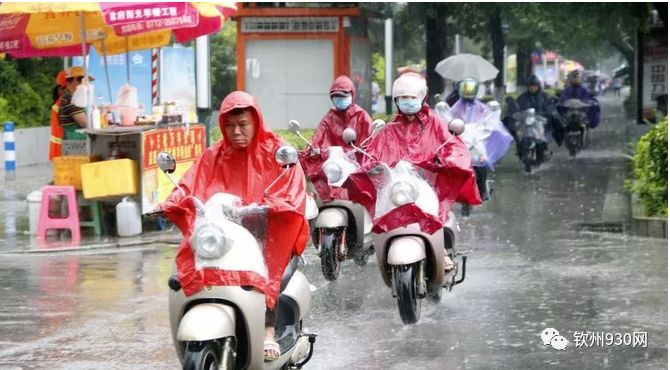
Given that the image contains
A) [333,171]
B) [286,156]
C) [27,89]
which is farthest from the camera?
[27,89]

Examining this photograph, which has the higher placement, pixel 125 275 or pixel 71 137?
pixel 71 137

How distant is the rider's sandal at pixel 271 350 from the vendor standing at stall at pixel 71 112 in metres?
9.19

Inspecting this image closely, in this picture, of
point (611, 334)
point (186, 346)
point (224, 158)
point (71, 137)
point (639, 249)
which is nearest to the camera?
point (186, 346)

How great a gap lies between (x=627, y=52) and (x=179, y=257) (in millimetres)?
49561

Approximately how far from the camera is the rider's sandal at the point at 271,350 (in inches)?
261

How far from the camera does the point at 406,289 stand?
29.1ft

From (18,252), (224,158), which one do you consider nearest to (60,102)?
(18,252)

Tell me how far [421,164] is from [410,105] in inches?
23.5

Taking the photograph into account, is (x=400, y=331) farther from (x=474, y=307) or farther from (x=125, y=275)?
(x=125, y=275)

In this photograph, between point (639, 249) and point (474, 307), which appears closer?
point (474, 307)

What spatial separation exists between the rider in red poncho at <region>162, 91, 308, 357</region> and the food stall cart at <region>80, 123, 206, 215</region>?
7142 millimetres

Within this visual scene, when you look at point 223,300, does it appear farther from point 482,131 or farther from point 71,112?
point 482,131

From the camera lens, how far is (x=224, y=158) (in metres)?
6.93

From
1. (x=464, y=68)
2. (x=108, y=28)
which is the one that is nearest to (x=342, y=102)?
(x=108, y=28)
